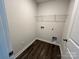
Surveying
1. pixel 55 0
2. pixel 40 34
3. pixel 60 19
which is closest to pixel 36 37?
pixel 40 34

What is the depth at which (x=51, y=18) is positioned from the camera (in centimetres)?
313

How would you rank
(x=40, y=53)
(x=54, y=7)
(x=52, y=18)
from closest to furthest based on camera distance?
(x=40, y=53) < (x=54, y=7) < (x=52, y=18)

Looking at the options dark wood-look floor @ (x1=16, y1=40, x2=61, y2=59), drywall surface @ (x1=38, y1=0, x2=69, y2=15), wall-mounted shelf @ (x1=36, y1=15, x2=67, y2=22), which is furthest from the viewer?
wall-mounted shelf @ (x1=36, y1=15, x2=67, y2=22)

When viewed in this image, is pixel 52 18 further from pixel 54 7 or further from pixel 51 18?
pixel 54 7

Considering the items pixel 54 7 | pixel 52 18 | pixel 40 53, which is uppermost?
pixel 54 7

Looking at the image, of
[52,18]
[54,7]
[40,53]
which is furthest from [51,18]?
[40,53]

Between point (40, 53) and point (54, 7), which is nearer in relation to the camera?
point (40, 53)

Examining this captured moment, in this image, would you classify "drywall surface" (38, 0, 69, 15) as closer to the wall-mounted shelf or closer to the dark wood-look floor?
the wall-mounted shelf

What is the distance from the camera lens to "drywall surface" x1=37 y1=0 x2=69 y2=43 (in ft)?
9.29

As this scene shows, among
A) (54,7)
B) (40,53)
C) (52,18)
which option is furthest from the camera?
(52,18)

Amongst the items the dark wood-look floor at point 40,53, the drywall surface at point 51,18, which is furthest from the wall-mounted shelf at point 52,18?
the dark wood-look floor at point 40,53

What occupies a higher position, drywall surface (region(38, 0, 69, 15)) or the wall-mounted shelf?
drywall surface (region(38, 0, 69, 15))

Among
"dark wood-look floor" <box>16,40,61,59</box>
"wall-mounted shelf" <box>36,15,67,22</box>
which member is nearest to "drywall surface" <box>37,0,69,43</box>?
"wall-mounted shelf" <box>36,15,67,22</box>

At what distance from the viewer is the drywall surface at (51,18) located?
9.29ft
